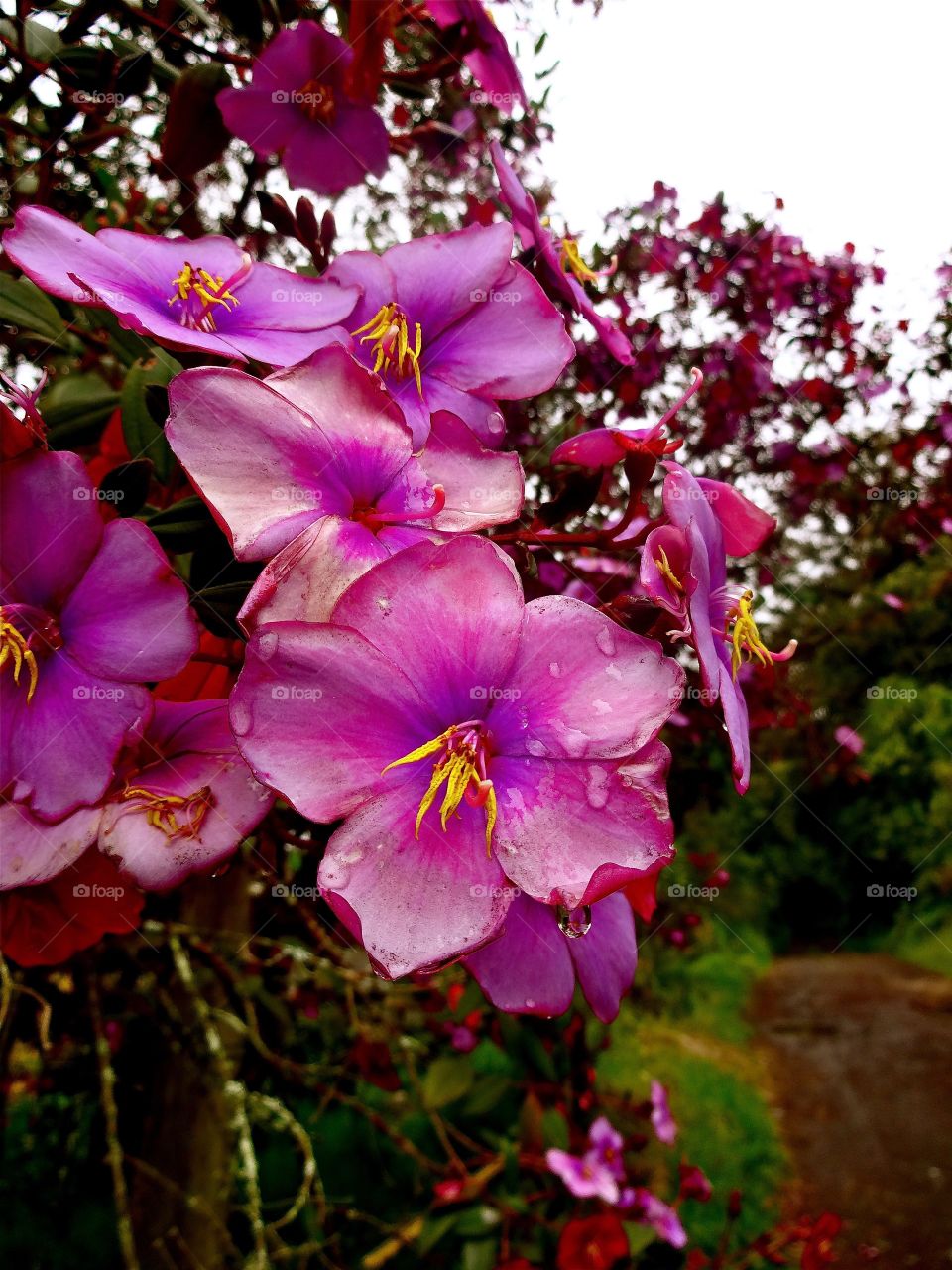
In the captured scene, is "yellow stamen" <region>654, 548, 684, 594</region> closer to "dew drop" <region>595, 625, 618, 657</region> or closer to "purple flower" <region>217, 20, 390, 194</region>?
"dew drop" <region>595, 625, 618, 657</region>

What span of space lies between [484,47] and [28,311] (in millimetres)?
481

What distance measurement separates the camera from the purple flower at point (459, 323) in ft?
1.84

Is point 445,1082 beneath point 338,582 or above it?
beneath

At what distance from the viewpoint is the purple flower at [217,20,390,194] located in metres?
0.80

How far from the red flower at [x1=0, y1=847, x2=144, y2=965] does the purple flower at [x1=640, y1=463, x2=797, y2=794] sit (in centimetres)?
37

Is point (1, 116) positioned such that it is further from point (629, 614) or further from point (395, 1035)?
point (395, 1035)

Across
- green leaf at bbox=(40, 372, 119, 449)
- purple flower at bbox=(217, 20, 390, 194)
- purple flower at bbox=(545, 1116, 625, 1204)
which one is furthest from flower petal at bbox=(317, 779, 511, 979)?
purple flower at bbox=(545, 1116, 625, 1204)

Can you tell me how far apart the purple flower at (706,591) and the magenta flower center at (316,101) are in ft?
1.90

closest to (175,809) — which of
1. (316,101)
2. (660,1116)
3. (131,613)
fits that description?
(131,613)

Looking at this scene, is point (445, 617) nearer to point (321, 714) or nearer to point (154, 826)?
point (321, 714)

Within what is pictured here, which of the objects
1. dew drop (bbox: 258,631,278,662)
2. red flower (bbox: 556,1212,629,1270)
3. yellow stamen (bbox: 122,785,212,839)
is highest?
dew drop (bbox: 258,631,278,662)

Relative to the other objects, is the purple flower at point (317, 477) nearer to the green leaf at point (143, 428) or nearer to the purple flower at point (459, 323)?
the purple flower at point (459, 323)

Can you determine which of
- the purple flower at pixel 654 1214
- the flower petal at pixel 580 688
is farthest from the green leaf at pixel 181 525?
the purple flower at pixel 654 1214

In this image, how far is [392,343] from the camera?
Result: 548 millimetres
